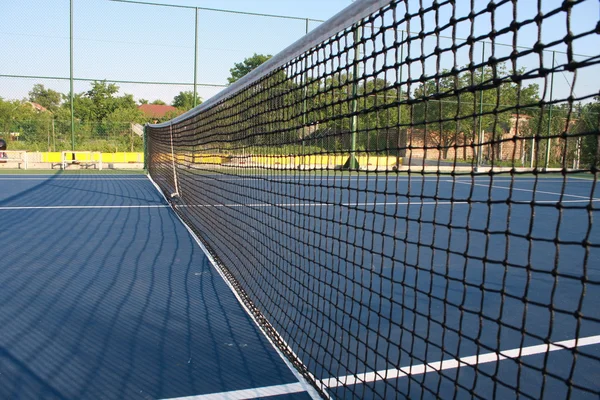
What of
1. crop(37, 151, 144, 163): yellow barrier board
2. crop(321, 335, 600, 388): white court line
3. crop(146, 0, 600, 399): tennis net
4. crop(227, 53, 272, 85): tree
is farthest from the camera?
crop(227, 53, 272, 85): tree

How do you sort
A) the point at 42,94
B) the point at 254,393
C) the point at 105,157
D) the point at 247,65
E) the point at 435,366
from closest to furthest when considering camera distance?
the point at 254,393, the point at 435,366, the point at 105,157, the point at 42,94, the point at 247,65

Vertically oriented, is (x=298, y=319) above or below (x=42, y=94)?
below

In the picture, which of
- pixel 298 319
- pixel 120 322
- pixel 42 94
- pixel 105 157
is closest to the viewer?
pixel 120 322

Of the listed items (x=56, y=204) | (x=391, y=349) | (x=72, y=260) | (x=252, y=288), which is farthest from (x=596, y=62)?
(x=56, y=204)

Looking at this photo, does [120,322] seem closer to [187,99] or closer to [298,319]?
[298,319]

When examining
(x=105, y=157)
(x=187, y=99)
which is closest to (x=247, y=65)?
(x=187, y=99)

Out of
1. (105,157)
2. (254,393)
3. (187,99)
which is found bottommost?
(254,393)

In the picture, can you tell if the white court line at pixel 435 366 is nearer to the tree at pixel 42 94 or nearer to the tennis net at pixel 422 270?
the tennis net at pixel 422 270

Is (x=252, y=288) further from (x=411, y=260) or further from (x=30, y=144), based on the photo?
(x=30, y=144)

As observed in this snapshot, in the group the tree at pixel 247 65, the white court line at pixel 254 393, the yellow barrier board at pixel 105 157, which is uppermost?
the tree at pixel 247 65

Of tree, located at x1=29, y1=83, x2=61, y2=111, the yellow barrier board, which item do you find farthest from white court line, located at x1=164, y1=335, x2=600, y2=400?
tree, located at x1=29, y1=83, x2=61, y2=111

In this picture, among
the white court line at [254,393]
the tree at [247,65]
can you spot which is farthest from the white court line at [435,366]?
the tree at [247,65]

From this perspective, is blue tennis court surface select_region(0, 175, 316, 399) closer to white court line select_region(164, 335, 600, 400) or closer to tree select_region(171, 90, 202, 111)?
white court line select_region(164, 335, 600, 400)

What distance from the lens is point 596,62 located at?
1.08m
